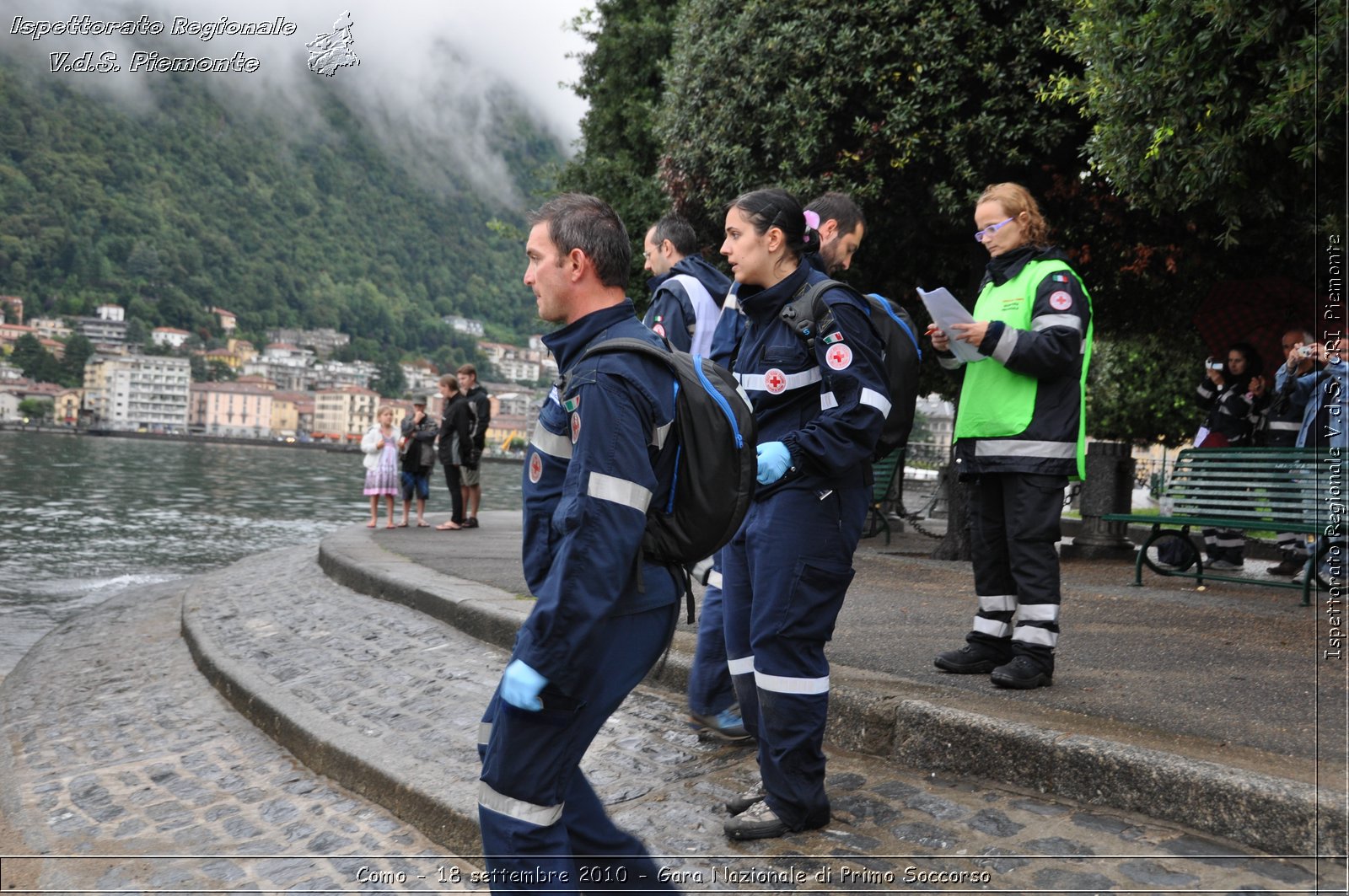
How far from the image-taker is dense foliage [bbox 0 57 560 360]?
410 ft

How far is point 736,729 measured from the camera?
15.5 ft

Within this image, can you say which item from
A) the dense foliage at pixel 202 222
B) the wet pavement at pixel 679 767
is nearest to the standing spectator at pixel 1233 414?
the wet pavement at pixel 679 767

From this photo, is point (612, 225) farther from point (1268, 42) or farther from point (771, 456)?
point (1268, 42)

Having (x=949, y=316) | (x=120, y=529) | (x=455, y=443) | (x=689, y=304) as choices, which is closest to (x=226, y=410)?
(x=120, y=529)

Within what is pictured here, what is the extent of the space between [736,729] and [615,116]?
16.5m

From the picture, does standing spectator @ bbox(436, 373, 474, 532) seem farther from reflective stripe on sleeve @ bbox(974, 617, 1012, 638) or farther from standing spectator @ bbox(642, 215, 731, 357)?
reflective stripe on sleeve @ bbox(974, 617, 1012, 638)

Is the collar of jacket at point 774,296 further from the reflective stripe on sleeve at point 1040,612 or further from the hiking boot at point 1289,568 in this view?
the hiking boot at point 1289,568

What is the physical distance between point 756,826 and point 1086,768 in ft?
3.65

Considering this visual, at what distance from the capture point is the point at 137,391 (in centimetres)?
16900

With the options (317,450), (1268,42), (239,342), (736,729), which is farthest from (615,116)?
(239,342)

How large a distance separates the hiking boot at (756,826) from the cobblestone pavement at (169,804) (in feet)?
3.12

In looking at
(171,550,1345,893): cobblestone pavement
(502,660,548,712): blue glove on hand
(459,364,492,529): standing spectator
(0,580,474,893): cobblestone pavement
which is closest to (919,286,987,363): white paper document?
(171,550,1345,893): cobblestone pavement

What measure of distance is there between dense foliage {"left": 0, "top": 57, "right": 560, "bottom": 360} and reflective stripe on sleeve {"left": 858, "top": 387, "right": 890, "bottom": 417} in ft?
366

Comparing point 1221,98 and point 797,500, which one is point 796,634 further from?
point 1221,98
